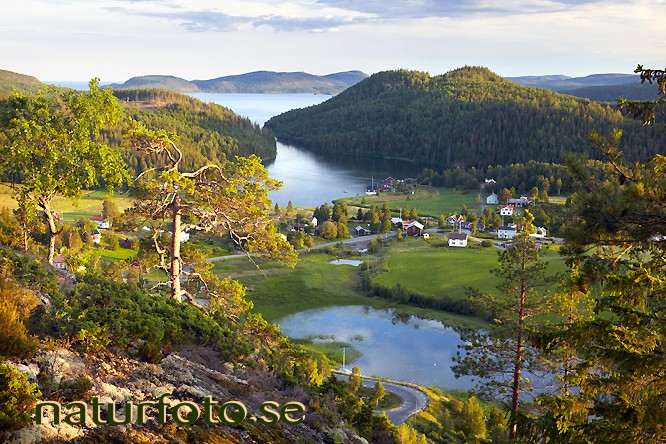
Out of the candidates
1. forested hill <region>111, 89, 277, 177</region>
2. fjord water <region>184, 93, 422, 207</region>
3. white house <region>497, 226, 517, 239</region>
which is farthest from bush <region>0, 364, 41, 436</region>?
forested hill <region>111, 89, 277, 177</region>

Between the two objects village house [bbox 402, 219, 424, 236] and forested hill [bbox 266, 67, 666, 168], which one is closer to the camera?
village house [bbox 402, 219, 424, 236]

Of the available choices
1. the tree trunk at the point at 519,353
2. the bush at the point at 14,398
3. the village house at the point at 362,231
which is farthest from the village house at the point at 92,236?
the bush at the point at 14,398

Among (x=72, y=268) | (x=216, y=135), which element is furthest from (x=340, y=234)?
(x=216, y=135)

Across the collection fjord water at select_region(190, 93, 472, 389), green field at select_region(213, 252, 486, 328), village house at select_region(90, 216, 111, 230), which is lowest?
fjord water at select_region(190, 93, 472, 389)

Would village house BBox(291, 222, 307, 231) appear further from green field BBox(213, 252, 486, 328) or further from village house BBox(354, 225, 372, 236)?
green field BBox(213, 252, 486, 328)

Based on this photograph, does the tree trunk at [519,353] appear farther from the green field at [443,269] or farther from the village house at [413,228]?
the village house at [413,228]

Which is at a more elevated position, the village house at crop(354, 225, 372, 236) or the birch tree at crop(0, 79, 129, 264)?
the birch tree at crop(0, 79, 129, 264)

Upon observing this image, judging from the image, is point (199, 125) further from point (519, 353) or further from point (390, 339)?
point (519, 353)

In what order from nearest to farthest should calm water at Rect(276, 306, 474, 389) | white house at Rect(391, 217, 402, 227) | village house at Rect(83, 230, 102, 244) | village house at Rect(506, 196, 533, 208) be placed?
calm water at Rect(276, 306, 474, 389), village house at Rect(83, 230, 102, 244), white house at Rect(391, 217, 402, 227), village house at Rect(506, 196, 533, 208)

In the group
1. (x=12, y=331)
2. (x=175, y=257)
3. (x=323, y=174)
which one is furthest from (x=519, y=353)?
(x=323, y=174)
